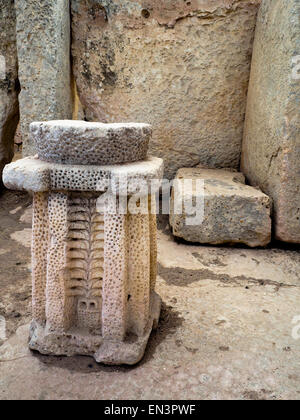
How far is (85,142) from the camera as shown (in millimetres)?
1534

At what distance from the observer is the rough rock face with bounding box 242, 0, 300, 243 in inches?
102

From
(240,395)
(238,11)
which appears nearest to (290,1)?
(238,11)

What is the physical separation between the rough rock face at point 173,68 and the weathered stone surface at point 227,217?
0.82 m

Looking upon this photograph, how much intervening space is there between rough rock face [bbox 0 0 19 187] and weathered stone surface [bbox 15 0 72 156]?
0.34 m

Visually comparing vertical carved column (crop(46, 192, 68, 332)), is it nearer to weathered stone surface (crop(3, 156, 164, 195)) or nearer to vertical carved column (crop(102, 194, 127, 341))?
weathered stone surface (crop(3, 156, 164, 195))

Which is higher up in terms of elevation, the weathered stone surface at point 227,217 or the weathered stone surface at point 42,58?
the weathered stone surface at point 42,58

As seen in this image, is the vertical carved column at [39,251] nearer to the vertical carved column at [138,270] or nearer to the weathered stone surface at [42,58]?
the vertical carved column at [138,270]

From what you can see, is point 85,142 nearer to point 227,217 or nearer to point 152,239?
point 152,239

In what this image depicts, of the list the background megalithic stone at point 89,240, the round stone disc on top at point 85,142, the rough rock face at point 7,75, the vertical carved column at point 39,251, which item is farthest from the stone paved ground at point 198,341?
the rough rock face at point 7,75

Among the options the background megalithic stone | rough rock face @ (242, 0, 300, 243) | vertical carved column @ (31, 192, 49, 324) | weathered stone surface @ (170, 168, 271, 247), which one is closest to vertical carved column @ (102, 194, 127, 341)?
the background megalithic stone

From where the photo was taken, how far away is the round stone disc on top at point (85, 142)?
153cm

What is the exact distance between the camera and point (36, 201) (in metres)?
1.63

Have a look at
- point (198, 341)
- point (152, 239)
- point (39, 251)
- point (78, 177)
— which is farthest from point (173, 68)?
point (198, 341)

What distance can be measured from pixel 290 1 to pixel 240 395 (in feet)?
8.40
